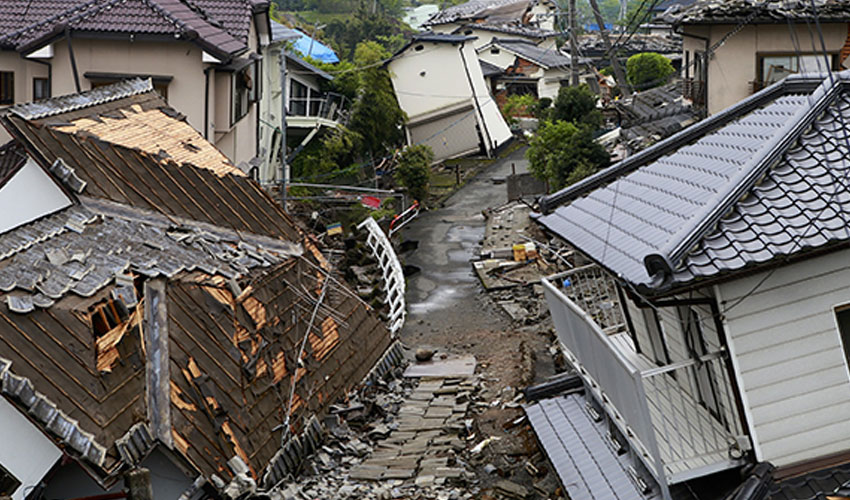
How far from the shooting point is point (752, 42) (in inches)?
850

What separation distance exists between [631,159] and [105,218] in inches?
306

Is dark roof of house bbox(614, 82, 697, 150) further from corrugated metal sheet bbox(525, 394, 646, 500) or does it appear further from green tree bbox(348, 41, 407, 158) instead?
green tree bbox(348, 41, 407, 158)

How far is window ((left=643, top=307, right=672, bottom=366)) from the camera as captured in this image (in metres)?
10.4

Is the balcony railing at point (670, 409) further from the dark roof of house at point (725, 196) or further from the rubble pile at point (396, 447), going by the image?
the rubble pile at point (396, 447)

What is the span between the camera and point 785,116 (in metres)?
9.68

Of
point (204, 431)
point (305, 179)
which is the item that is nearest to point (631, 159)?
point (204, 431)

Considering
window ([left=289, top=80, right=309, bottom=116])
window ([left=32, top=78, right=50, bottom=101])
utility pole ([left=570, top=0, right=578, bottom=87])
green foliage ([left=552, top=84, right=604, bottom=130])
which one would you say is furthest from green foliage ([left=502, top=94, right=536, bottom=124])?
window ([left=32, top=78, right=50, bottom=101])

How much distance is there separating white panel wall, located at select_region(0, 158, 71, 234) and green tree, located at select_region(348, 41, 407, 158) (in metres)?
26.8

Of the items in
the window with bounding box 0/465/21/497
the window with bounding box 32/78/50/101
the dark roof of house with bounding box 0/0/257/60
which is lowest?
the window with bounding box 0/465/21/497

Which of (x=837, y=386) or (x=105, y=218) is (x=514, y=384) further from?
(x=837, y=386)

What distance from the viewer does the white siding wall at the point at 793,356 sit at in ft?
26.0

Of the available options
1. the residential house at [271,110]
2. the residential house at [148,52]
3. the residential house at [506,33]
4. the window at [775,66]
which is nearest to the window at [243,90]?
the residential house at [148,52]

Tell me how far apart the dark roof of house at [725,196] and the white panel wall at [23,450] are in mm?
5959

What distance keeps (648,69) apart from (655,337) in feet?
150
